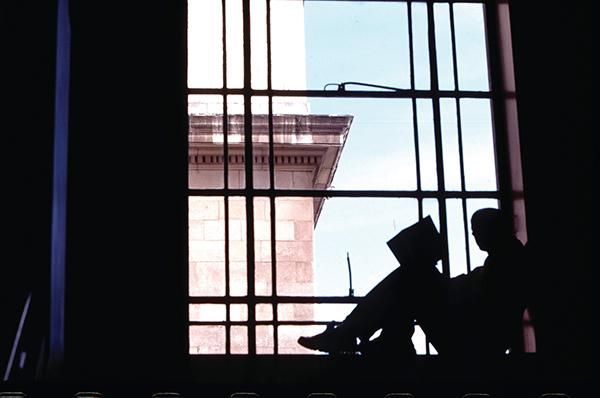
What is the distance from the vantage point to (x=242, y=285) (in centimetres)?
623

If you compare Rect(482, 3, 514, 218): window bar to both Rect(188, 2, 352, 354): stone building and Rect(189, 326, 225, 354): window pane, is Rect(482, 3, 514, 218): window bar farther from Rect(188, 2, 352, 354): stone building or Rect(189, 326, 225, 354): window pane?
Rect(189, 326, 225, 354): window pane

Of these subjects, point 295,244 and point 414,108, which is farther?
point 295,244

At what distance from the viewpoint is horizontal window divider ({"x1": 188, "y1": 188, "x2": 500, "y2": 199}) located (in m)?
6.29

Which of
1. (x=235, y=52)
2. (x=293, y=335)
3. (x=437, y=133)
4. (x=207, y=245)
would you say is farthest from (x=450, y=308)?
(x=235, y=52)

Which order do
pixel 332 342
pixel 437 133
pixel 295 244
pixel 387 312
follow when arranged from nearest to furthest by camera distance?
1. pixel 332 342
2. pixel 387 312
3. pixel 437 133
4. pixel 295 244

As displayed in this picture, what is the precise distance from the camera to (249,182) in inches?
247

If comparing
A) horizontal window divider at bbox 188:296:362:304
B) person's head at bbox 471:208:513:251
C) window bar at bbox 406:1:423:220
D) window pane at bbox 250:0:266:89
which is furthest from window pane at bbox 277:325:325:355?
window pane at bbox 250:0:266:89

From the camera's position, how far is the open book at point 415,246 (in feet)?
18.8

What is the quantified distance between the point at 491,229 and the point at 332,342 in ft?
2.79

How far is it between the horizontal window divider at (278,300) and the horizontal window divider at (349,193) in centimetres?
46

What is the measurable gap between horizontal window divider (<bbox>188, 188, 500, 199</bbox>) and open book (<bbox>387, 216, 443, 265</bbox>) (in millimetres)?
578

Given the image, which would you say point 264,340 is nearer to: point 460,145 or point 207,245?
point 207,245
